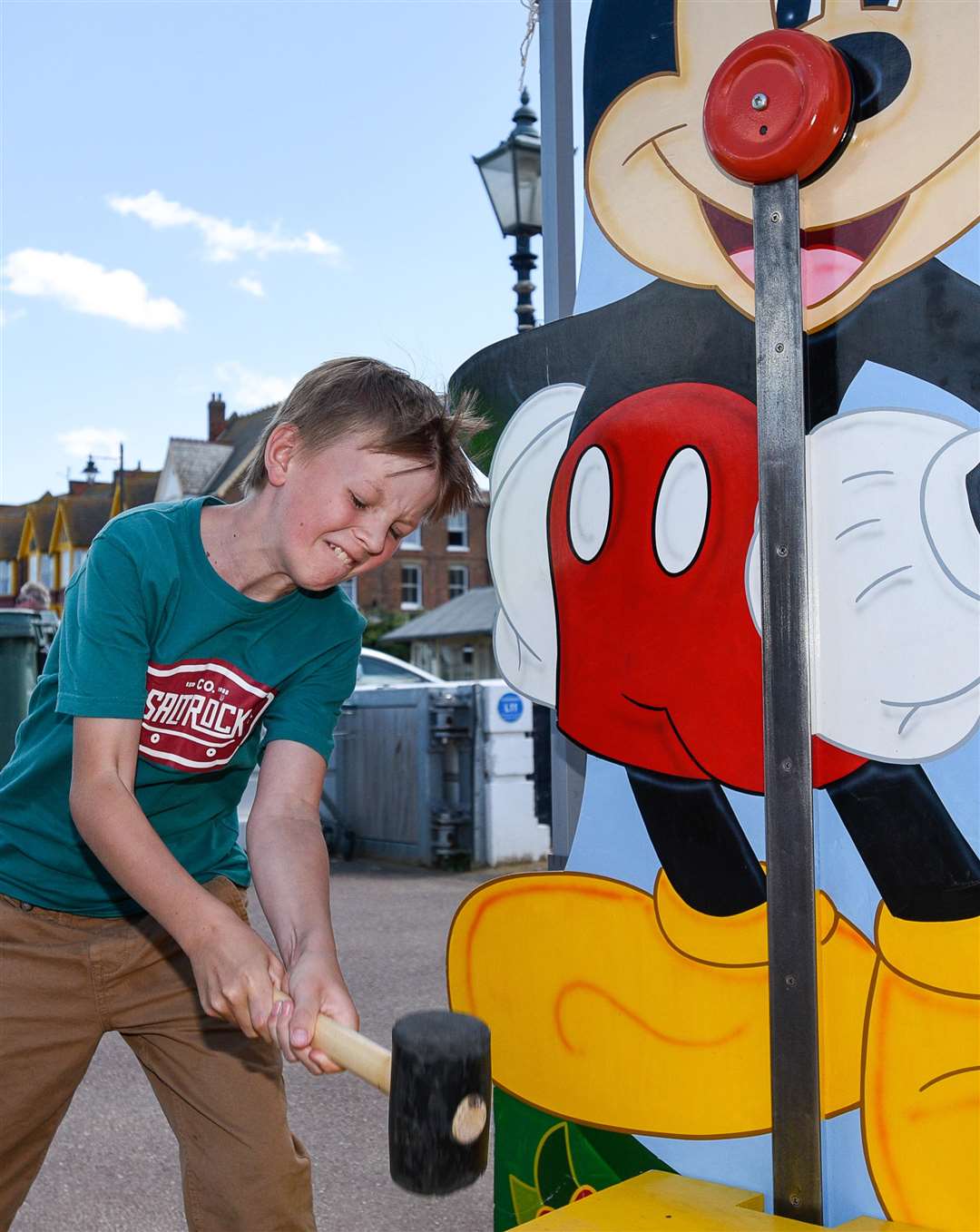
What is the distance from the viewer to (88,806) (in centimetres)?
164

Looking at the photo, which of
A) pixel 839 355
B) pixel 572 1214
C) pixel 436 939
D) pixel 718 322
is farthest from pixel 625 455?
pixel 436 939

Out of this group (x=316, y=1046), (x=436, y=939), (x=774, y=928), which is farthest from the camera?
(x=436, y=939)

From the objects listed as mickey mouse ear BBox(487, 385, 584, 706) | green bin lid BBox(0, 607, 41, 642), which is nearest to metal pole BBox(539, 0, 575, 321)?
mickey mouse ear BBox(487, 385, 584, 706)

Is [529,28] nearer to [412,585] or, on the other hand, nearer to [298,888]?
[298,888]

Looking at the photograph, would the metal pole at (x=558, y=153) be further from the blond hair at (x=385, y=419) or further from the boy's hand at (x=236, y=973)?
the boy's hand at (x=236, y=973)

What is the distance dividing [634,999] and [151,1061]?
0.77 meters

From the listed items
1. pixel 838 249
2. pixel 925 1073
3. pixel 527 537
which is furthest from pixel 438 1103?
pixel 838 249

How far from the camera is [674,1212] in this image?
60.2 inches

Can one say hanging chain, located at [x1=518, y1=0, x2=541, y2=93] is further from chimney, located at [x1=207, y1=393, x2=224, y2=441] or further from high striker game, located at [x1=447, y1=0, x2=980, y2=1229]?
chimney, located at [x1=207, y1=393, x2=224, y2=441]

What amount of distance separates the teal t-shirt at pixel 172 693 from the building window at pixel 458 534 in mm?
37856

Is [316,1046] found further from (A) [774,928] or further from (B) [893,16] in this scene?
(B) [893,16]

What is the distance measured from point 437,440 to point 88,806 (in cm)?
70

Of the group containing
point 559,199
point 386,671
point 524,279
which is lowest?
point 386,671

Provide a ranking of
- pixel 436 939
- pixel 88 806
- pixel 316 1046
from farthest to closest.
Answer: pixel 436 939 < pixel 88 806 < pixel 316 1046
